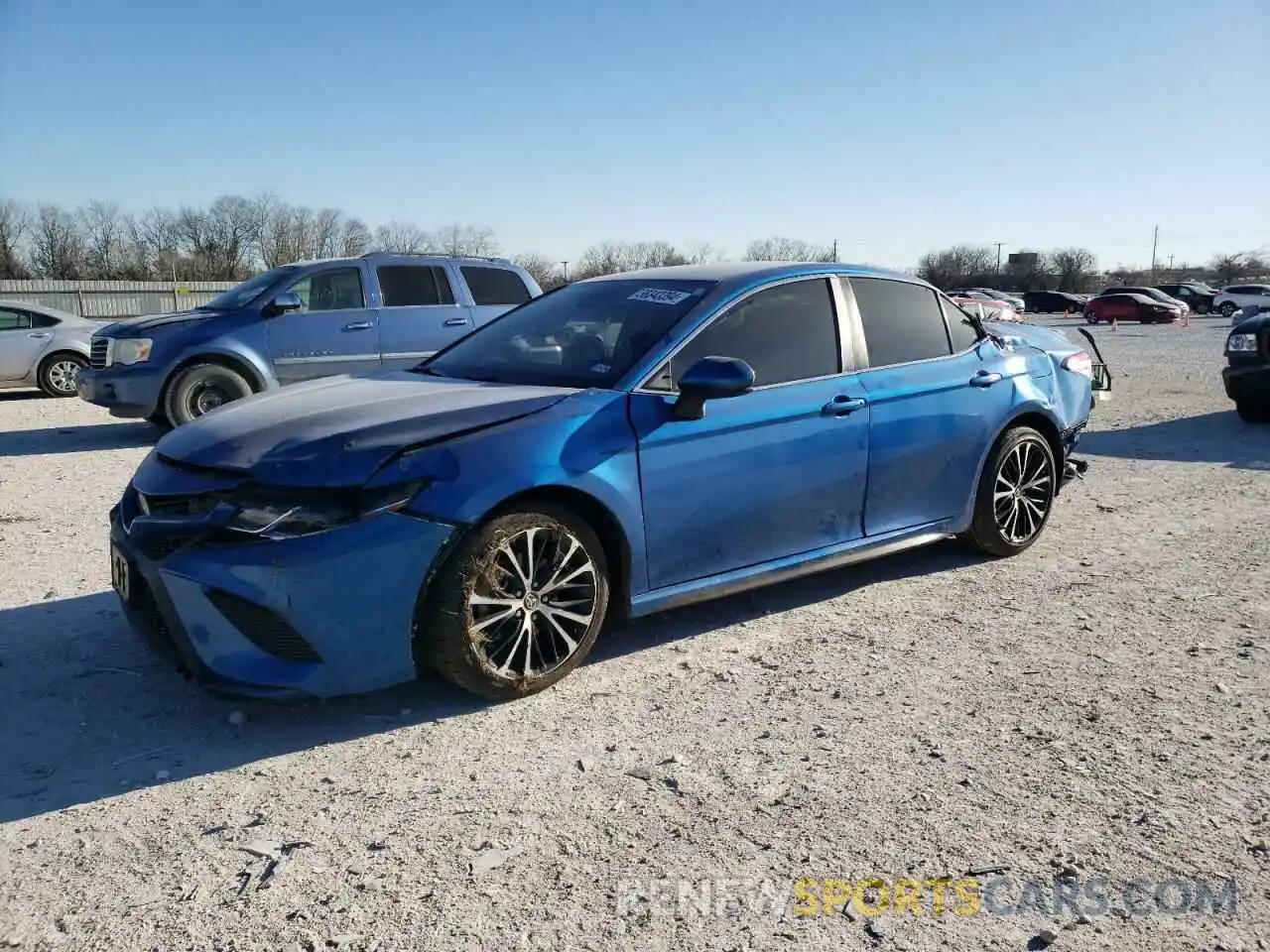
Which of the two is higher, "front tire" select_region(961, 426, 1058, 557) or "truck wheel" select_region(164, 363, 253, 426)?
"truck wheel" select_region(164, 363, 253, 426)

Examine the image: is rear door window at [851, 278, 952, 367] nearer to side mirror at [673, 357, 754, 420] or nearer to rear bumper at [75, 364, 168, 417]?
side mirror at [673, 357, 754, 420]

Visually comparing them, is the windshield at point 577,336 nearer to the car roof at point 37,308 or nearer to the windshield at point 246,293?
the windshield at point 246,293

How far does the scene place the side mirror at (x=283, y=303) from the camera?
9.44m

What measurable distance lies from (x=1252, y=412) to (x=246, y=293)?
1047 centimetres

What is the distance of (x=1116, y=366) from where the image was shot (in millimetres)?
18297

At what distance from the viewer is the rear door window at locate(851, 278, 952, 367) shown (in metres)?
4.89

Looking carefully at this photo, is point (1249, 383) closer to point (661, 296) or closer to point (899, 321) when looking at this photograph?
point (899, 321)

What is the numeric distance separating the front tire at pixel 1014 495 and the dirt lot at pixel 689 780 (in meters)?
0.45

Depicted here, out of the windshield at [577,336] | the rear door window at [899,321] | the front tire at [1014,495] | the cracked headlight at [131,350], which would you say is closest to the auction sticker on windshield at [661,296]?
the windshield at [577,336]

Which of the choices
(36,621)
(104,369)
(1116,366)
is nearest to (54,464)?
(104,369)

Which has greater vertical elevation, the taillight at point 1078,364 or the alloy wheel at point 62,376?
the taillight at point 1078,364

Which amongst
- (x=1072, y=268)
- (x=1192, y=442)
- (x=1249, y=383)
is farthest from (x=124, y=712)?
(x=1072, y=268)

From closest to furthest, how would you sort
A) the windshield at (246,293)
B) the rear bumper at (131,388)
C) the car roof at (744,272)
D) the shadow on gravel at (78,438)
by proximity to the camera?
the car roof at (744,272), the rear bumper at (131,388), the shadow on gravel at (78,438), the windshield at (246,293)

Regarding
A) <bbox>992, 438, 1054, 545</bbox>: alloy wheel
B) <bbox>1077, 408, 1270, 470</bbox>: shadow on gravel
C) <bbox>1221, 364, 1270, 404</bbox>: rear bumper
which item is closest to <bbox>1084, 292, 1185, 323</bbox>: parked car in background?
<bbox>1221, 364, 1270, 404</bbox>: rear bumper
